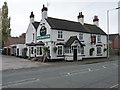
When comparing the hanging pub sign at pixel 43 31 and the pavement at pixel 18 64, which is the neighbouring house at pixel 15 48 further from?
the pavement at pixel 18 64

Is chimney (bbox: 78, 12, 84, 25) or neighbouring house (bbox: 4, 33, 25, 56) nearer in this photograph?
neighbouring house (bbox: 4, 33, 25, 56)

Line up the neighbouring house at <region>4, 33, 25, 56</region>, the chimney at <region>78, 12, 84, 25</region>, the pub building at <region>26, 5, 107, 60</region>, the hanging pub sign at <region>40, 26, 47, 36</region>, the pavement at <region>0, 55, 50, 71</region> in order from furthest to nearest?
the chimney at <region>78, 12, 84, 25</region> < the neighbouring house at <region>4, 33, 25, 56</region> < the hanging pub sign at <region>40, 26, 47, 36</region> < the pub building at <region>26, 5, 107, 60</region> < the pavement at <region>0, 55, 50, 71</region>

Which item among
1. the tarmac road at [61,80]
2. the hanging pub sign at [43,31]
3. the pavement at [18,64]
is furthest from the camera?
the hanging pub sign at [43,31]

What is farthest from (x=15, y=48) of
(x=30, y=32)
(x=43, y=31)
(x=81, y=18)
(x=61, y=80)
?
(x=61, y=80)

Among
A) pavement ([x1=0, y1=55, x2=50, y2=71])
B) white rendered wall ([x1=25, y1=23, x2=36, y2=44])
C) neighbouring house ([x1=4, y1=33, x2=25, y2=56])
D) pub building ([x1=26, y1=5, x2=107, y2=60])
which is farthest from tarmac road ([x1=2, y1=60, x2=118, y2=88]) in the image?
neighbouring house ([x1=4, y1=33, x2=25, y2=56])

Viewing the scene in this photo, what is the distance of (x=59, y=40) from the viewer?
2944 centimetres

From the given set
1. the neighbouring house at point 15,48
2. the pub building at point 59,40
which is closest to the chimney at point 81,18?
the pub building at point 59,40

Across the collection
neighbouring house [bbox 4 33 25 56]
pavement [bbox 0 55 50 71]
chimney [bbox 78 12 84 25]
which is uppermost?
chimney [bbox 78 12 84 25]

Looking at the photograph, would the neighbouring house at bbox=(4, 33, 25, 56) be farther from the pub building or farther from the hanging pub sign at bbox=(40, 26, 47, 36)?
the hanging pub sign at bbox=(40, 26, 47, 36)

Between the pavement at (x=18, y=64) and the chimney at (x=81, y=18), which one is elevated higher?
the chimney at (x=81, y=18)

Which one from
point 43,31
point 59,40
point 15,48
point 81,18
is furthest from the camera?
point 15,48

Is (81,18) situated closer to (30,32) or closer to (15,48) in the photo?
(30,32)

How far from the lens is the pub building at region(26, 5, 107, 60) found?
28.6 m

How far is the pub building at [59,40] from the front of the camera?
28.6 metres
